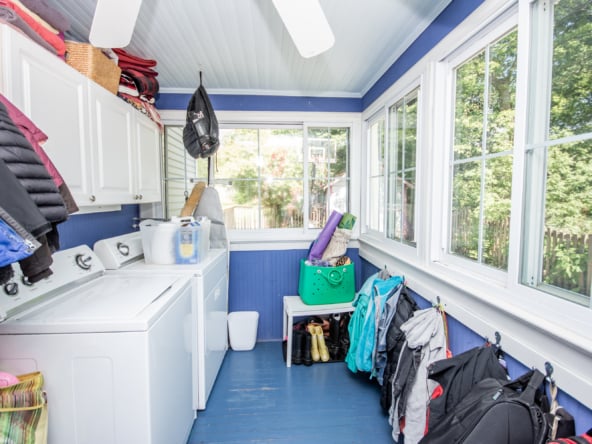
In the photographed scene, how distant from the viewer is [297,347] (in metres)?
2.58

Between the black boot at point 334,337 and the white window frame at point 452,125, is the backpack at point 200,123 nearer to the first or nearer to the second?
the white window frame at point 452,125

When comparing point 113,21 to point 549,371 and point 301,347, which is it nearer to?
point 549,371

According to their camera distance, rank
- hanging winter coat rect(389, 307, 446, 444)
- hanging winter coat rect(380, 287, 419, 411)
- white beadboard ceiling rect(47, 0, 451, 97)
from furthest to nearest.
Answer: hanging winter coat rect(380, 287, 419, 411), white beadboard ceiling rect(47, 0, 451, 97), hanging winter coat rect(389, 307, 446, 444)

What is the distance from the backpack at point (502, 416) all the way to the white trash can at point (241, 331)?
6.51ft

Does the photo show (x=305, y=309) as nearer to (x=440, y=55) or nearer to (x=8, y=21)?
(x=440, y=55)

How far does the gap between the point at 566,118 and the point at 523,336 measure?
0.77 meters

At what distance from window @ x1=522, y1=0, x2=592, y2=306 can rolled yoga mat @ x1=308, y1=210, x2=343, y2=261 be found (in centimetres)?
163

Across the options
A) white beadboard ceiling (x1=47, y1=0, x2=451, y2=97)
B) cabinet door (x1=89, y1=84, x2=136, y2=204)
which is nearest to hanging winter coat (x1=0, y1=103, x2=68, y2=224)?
cabinet door (x1=89, y1=84, x2=136, y2=204)

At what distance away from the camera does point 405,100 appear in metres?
2.12

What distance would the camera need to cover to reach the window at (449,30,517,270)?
1280 mm

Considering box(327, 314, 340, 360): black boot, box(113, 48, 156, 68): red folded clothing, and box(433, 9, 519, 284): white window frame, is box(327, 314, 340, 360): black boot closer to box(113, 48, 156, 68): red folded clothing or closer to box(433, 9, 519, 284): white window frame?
box(433, 9, 519, 284): white window frame

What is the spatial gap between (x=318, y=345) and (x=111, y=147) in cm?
218

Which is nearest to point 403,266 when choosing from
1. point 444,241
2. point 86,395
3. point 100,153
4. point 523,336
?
point 444,241

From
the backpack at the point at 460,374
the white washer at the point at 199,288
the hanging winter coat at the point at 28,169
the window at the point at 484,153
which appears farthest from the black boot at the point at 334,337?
the hanging winter coat at the point at 28,169
